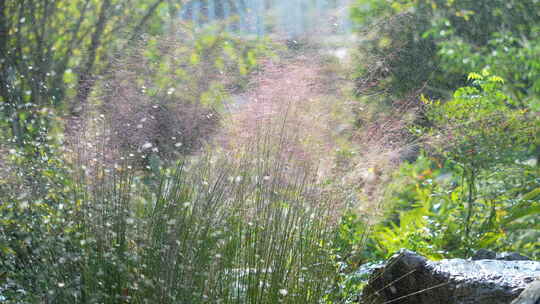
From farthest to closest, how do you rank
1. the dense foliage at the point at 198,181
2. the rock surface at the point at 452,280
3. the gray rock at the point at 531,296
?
the rock surface at the point at 452,280 < the dense foliage at the point at 198,181 < the gray rock at the point at 531,296

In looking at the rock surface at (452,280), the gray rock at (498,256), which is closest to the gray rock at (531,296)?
the rock surface at (452,280)

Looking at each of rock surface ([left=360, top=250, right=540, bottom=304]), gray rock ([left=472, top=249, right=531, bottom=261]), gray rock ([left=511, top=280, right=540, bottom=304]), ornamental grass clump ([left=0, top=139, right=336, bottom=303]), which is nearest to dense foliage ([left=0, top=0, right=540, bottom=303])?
ornamental grass clump ([left=0, top=139, right=336, bottom=303])

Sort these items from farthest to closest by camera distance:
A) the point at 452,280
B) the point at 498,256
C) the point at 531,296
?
1. the point at 498,256
2. the point at 452,280
3. the point at 531,296

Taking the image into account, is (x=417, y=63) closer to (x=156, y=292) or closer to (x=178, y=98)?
(x=178, y=98)

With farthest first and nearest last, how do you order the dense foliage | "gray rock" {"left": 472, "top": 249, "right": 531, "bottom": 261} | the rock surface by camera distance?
"gray rock" {"left": 472, "top": 249, "right": 531, "bottom": 261}
the rock surface
the dense foliage

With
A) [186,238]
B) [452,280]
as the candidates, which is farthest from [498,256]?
[186,238]

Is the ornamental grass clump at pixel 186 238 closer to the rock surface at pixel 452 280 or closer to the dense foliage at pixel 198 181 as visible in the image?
the dense foliage at pixel 198 181

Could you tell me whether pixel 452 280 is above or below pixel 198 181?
below

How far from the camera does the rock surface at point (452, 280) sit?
2223mm

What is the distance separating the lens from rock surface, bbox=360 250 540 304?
222 cm

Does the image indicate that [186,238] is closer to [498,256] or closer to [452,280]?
[452,280]

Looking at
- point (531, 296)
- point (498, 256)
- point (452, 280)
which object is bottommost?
point (498, 256)

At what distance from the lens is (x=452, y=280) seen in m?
2.35

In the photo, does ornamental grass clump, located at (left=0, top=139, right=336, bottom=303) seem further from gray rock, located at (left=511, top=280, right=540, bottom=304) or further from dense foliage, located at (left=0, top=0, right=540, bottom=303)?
gray rock, located at (left=511, top=280, right=540, bottom=304)
